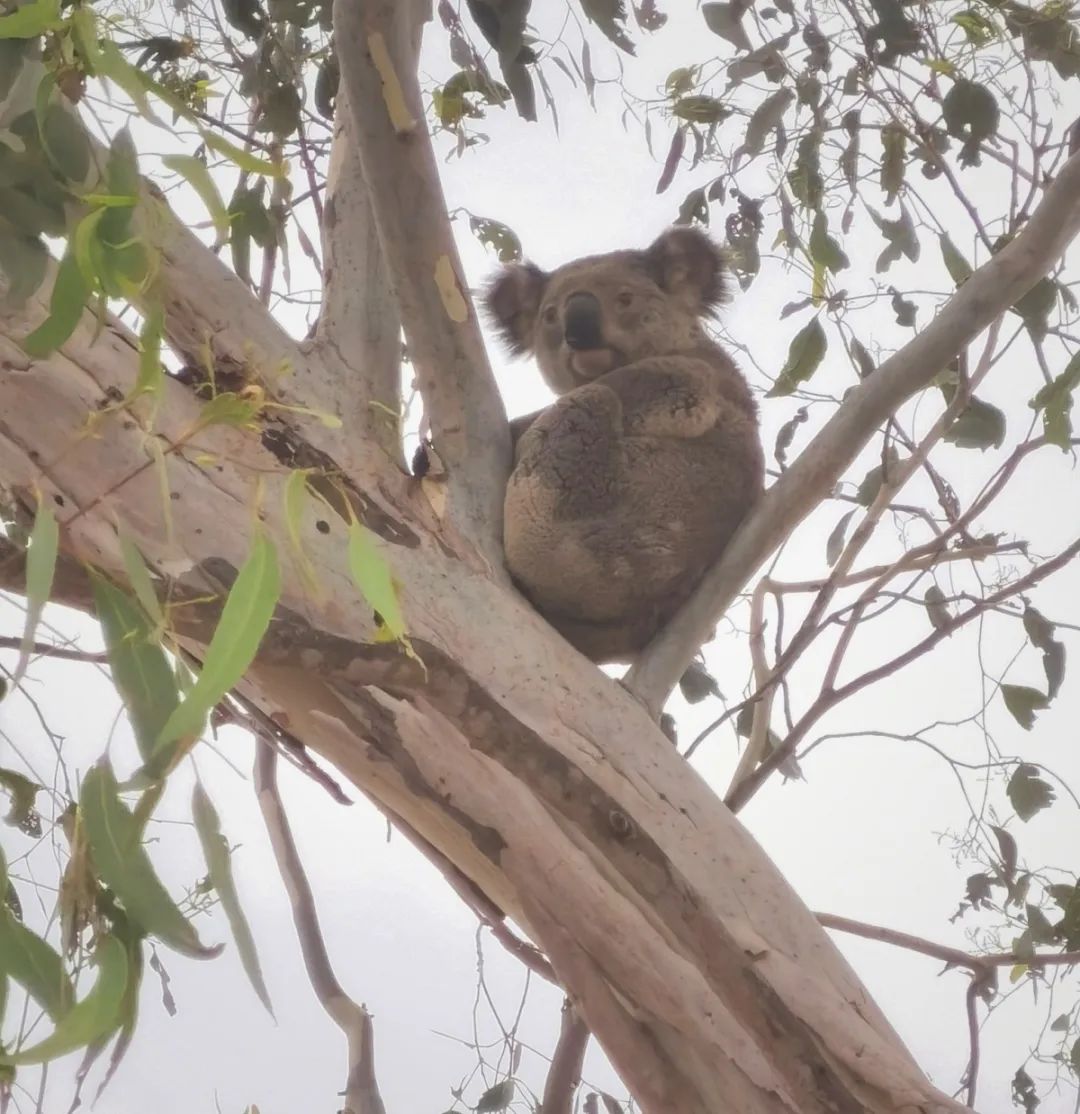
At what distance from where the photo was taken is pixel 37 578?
783mm

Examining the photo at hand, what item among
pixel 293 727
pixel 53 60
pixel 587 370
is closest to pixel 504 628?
pixel 293 727

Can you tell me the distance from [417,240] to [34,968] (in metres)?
1.06

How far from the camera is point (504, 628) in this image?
138 centimetres

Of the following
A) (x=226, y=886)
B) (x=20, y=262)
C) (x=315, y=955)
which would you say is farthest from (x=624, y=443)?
(x=226, y=886)

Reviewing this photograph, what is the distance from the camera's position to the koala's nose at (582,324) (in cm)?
281

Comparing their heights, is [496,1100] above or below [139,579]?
above

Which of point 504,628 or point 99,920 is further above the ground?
point 504,628

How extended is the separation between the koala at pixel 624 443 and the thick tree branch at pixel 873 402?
1.07ft

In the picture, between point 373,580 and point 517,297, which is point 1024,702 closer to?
point 517,297

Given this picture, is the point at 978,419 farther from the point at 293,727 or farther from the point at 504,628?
the point at 293,727

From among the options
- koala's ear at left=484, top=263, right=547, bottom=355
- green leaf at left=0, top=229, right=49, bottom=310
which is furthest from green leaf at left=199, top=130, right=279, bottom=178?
koala's ear at left=484, top=263, right=547, bottom=355

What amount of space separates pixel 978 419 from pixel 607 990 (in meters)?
1.38

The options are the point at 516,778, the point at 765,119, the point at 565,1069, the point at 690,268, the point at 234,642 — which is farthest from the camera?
the point at 690,268

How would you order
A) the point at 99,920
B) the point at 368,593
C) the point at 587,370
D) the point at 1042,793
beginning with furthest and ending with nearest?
the point at 587,370, the point at 1042,793, the point at 99,920, the point at 368,593
